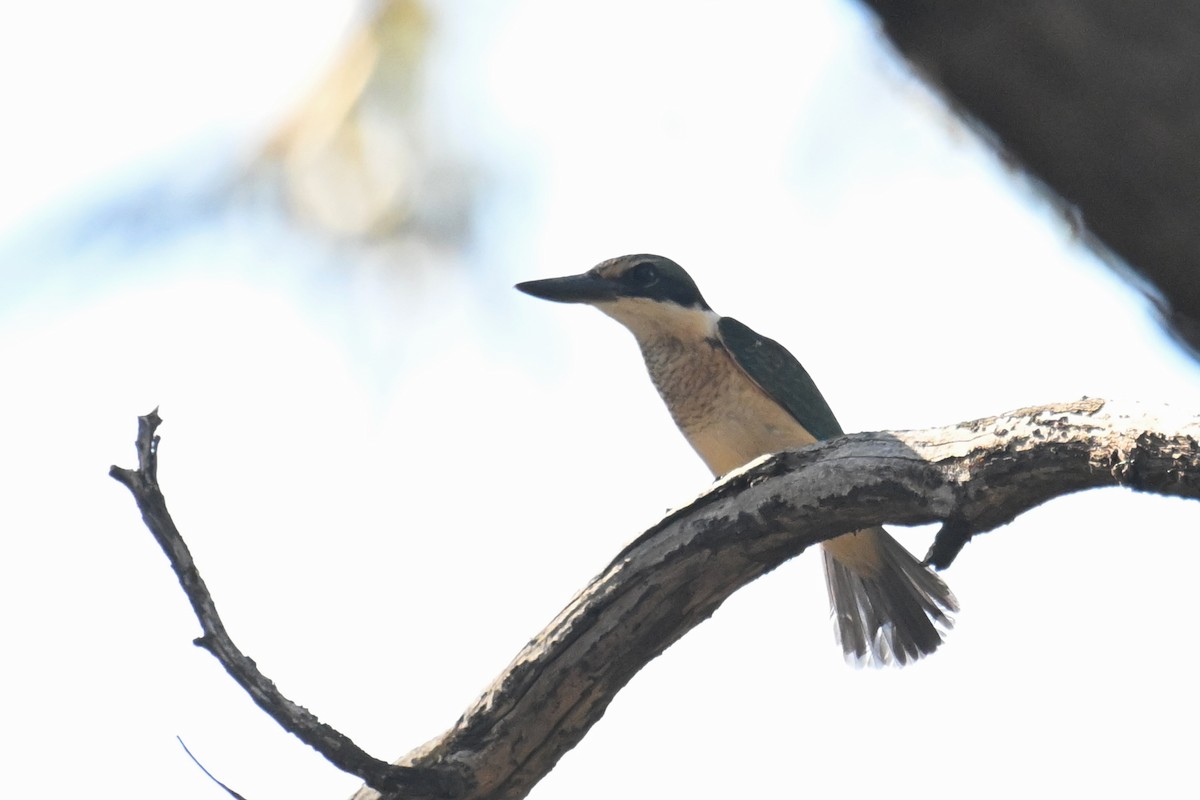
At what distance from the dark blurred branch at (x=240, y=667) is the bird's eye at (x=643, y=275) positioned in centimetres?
289

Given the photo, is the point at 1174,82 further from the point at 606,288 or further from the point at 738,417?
the point at 606,288

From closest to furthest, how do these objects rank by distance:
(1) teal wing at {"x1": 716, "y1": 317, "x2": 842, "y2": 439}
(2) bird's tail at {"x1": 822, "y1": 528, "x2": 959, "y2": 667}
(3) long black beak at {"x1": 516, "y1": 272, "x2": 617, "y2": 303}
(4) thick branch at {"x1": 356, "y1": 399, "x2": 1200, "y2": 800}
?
(4) thick branch at {"x1": 356, "y1": 399, "x2": 1200, "y2": 800}, (2) bird's tail at {"x1": 822, "y1": 528, "x2": 959, "y2": 667}, (1) teal wing at {"x1": 716, "y1": 317, "x2": 842, "y2": 439}, (3) long black beak at {"x1": 516, "y1": 272, "x2": 617, "y2": 303}

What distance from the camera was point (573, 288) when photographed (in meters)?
5.36

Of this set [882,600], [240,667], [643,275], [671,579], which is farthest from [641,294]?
[240,667]

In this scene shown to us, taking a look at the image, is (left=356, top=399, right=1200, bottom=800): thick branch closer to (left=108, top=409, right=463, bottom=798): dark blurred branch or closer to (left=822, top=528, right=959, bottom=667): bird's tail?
(left=108, top=409, right=463, bottom=798): dark blurred branch

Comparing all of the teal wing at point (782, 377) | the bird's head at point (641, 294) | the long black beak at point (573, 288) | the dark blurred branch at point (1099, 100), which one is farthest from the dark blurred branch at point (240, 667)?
the bird's head at point (641, 294)

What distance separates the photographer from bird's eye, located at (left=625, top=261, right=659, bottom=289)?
550 cm

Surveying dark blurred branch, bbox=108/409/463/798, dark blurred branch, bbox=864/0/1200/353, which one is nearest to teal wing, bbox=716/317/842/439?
dark blurred branch, bbox=108/409/463/798

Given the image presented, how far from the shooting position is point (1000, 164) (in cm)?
99

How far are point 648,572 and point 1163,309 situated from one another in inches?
86.9

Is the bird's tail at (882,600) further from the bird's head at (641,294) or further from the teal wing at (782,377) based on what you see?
the bird's head at (641,294)

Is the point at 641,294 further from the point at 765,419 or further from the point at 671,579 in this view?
the point at 671,579

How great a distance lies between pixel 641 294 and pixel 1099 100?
15.3 feet

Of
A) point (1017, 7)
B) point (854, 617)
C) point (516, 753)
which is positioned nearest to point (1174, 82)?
point (1017, 7)
